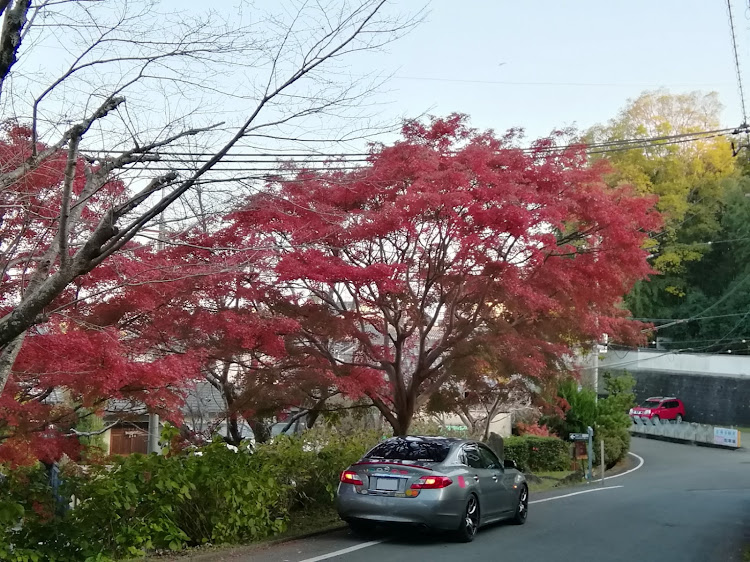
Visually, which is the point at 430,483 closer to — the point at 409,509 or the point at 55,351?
the point at 409,509

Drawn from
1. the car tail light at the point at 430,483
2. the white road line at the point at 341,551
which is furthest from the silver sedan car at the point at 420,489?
the white road line at the point at 341,551

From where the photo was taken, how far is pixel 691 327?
48812 mm

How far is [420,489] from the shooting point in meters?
9.66

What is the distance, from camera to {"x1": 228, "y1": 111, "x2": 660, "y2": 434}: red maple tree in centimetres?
1241

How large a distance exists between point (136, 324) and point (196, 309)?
91 centimetres

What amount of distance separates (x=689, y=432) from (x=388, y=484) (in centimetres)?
3394

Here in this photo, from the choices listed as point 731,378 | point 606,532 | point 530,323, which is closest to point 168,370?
point 606,532

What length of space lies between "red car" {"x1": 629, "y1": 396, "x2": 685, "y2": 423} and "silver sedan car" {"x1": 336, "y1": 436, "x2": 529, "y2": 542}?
122ft

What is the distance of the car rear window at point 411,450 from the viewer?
33.9 ft

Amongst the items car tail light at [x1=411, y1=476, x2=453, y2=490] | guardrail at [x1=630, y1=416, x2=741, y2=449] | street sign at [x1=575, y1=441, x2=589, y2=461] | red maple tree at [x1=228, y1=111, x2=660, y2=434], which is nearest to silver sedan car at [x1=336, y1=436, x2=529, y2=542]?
car tail light at [x1=411, y1=476, x2=453, y2=490]

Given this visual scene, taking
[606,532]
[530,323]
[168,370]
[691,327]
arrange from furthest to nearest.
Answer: [691,327] < [530,323] < [606,532] < [168,370]

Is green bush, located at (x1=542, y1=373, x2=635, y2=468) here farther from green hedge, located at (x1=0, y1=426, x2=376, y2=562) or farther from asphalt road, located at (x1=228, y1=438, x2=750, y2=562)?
green hedge, located at (x1=0, y1=426, x2=376, y2=562)

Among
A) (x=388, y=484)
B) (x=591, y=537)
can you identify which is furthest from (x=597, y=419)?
(x=388, y=484)

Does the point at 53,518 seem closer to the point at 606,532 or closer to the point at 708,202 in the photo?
the point at 606,532
